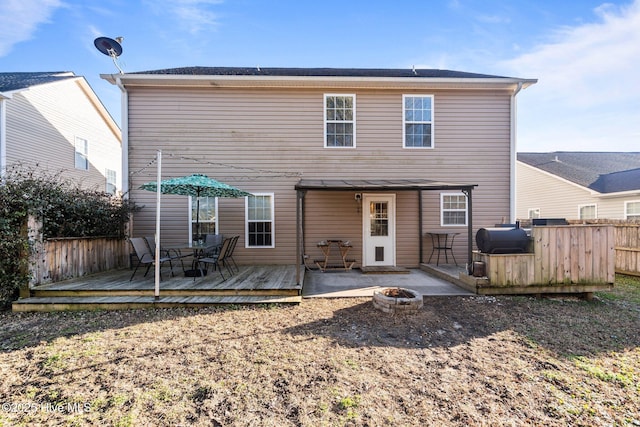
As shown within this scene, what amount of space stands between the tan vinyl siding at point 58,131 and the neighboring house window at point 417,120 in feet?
30.6

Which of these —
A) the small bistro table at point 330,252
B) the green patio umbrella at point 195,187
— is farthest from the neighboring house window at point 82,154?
the small bistro table at point 330,252

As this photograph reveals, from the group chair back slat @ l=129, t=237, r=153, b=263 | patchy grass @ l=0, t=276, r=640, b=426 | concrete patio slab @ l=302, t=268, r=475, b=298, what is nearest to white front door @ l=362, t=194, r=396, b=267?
concrete patio slab @ l=302, t=268, r=475, b=298

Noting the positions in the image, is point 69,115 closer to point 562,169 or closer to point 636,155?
point 562,169

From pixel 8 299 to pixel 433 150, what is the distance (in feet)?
32.1

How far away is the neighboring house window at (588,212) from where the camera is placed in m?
11.7

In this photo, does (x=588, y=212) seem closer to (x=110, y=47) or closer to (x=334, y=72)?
(x=334, y=72)

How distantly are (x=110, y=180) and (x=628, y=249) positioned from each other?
771 inches

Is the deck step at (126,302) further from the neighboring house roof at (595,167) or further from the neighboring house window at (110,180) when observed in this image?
the neighboring house roof at (595,167)

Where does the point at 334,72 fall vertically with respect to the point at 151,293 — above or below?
above

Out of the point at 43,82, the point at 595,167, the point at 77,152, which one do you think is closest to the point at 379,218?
the point at 77,152

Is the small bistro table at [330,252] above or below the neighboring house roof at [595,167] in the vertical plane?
below

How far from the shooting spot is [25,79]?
10078 mm

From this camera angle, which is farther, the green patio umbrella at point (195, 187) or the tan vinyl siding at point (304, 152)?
the tan vinyl siding at point (304, 152)

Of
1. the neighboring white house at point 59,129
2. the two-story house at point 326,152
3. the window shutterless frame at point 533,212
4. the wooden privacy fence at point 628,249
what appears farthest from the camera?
the window shutterless frame at point 533,212
